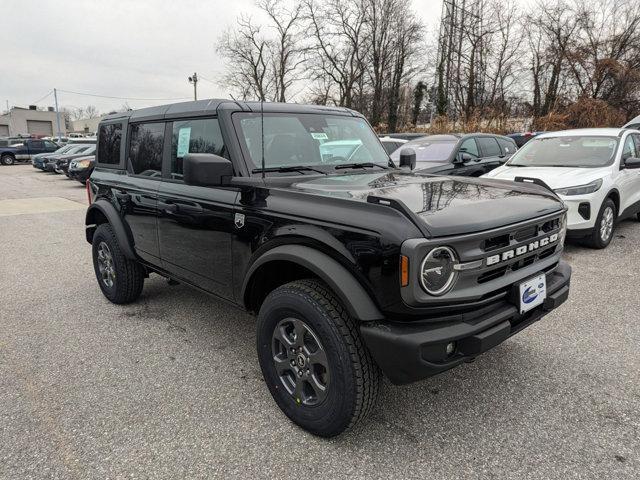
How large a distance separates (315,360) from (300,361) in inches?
5.0

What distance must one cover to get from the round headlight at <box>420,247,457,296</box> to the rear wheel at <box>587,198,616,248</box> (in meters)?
4.95

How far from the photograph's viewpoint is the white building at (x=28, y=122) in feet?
240

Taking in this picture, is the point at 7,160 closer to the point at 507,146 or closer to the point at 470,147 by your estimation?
the point at 470,147

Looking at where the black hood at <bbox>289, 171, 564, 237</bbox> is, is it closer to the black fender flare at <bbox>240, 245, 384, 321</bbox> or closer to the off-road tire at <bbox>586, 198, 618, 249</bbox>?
the black fender flare at <bbox>240, 245, 384, 321</bbox>

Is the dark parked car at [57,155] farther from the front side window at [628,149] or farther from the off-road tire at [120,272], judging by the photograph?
the front side window at [628,149]

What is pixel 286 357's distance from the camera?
2.59m

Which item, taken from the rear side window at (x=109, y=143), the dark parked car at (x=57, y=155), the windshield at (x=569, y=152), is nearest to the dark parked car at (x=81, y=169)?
the dark parked car at (x=57, y=155)

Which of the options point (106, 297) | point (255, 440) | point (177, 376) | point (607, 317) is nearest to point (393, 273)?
point (255, 440)

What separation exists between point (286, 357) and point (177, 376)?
1.00m

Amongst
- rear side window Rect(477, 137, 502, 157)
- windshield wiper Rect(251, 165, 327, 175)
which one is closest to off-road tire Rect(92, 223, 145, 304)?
windshield wiper Rect(251, 165, 327, 175)

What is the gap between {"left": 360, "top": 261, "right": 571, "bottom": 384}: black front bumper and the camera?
6.57 feet

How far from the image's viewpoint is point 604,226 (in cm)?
619

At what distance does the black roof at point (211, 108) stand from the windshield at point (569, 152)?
4.32 metres

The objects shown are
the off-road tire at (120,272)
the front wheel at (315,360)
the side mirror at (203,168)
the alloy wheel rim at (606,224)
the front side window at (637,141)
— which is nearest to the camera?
the front wheel at (315,360)
